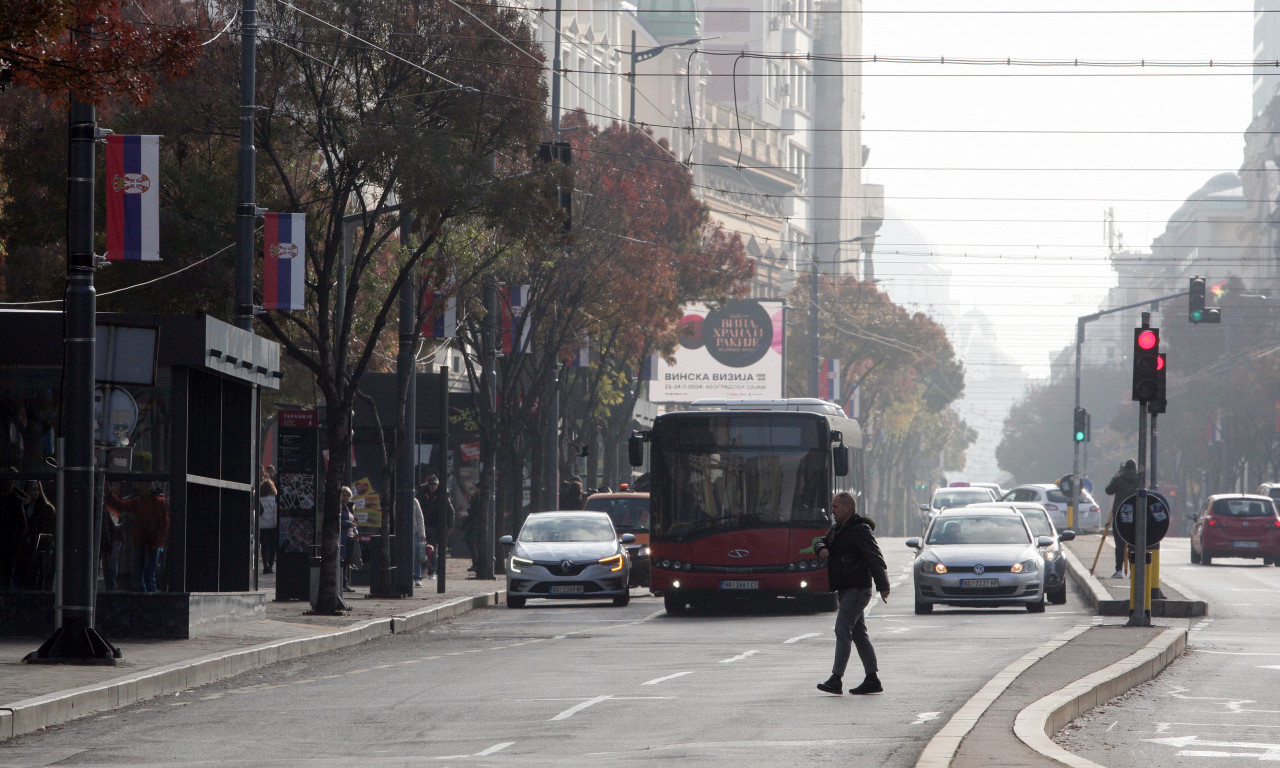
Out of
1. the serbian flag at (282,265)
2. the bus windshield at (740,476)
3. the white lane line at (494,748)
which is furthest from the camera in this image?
the bus windshield at (740,476)

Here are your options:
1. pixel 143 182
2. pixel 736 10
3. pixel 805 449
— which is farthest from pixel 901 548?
pixel 736 10

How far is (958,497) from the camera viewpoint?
53.5m

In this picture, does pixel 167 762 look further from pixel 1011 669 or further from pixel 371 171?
pixel 371 171

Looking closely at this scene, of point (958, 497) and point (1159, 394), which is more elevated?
point (1159, 394)

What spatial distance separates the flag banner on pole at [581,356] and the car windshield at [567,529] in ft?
39.1

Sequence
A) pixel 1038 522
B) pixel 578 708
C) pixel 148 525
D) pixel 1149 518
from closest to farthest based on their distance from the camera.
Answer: pixel 578 708 → pixel 148 525 → pixel 1149 518 → pixel 1038 522

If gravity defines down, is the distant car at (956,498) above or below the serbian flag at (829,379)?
below

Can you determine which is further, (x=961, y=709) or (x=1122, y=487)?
(x=1122, y=487)

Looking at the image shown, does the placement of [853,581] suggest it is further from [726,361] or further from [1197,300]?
[726,361]

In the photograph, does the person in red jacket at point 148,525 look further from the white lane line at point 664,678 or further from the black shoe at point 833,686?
the black shoe at point 833,686

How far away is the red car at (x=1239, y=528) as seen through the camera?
145 feet

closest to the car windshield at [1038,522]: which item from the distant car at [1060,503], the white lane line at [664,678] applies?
the white lane line at [664,678]

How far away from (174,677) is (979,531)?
1455cm

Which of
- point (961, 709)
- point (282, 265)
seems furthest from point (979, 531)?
point (961, 709)
